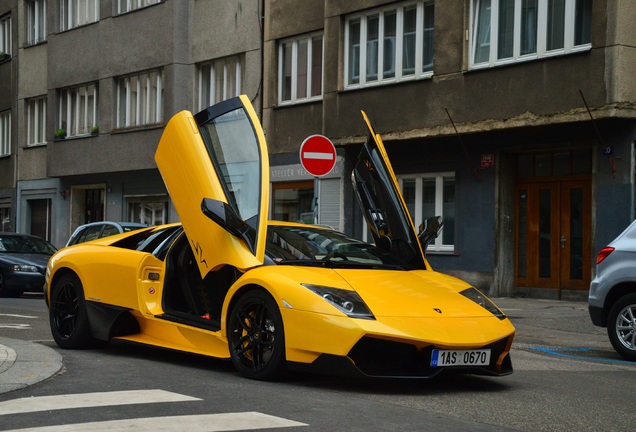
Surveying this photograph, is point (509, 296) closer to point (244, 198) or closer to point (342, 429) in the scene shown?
point (244, 198)

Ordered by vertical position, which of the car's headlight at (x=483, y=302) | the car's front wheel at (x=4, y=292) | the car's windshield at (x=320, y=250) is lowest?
the car's front wheel at (x=4, y=292)

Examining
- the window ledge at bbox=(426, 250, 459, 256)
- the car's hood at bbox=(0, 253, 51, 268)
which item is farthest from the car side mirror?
the car's hood at bbox=(0, 253, 51, 268)

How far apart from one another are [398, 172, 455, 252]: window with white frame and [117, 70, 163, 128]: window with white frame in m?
10.1

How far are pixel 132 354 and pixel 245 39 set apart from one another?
19.0 meters

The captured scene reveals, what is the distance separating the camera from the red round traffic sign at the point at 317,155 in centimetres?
1641

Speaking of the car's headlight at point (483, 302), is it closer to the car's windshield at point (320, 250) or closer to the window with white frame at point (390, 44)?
the car's windshield at point (320, 250)

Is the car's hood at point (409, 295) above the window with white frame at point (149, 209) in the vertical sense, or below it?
below

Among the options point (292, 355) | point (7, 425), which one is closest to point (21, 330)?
point (292, 355)

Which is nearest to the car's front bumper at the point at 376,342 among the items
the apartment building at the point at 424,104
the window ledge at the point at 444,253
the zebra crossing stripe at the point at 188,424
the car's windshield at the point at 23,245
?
the zebra crossing stripe at the point at 188,424

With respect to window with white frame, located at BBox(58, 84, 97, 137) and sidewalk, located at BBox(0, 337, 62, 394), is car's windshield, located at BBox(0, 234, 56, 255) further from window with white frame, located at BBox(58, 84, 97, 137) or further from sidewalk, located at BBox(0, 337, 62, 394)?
sidewalk, located at BBox(0, 337, 62, 394)

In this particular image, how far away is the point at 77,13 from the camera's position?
3516 cm

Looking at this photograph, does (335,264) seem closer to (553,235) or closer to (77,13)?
(553,235)

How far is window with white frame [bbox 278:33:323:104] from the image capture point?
26109 millimetres

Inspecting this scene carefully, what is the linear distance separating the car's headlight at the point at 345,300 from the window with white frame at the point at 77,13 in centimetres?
2781
